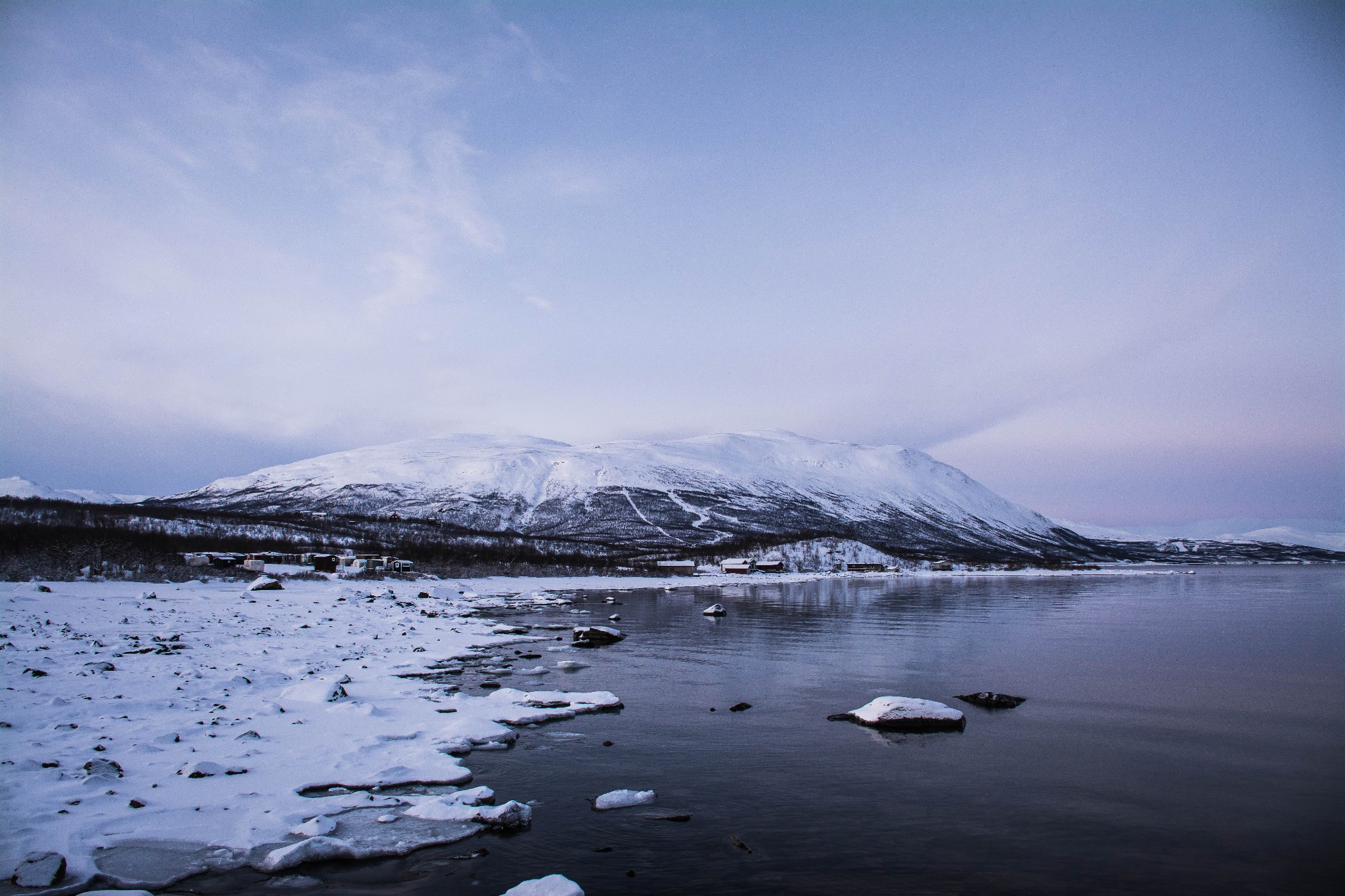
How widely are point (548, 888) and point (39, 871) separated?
20.4ft

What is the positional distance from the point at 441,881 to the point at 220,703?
10448 mm

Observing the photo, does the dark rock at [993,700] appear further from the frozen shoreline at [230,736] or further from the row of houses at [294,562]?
the row of houses at [294,562]

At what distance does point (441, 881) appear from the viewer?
32.2 feet

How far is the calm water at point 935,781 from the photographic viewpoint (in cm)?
1044

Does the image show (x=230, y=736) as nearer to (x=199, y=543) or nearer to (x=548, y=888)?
(x=548, y=888)

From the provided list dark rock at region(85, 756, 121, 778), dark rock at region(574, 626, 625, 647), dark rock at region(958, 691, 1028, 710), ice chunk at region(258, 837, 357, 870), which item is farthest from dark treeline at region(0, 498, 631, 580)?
dark rock at region(958, 691, 1028, 710)

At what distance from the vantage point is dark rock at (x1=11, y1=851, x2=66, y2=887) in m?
8.90

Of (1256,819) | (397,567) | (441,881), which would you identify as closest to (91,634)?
(441,881)

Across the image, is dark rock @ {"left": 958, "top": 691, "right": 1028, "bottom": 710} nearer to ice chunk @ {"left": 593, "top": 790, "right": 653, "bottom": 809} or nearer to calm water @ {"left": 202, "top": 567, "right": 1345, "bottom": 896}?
calm water @ {"left": 202, "top": 567, "right": 1345, "bottom": 896}

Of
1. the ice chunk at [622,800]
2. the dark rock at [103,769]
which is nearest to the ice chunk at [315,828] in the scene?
the dark rock at [103,769]

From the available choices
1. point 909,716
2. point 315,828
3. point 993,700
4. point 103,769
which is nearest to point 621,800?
point 315,828

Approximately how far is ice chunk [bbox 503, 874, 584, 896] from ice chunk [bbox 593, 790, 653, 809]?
3.32 metres

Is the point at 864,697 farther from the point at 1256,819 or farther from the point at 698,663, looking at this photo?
the point at 1256,819

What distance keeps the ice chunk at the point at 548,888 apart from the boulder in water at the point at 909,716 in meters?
11.6
